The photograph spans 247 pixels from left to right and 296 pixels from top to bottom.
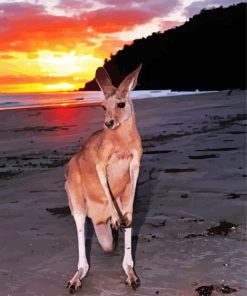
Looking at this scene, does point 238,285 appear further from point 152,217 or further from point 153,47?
point 153,47

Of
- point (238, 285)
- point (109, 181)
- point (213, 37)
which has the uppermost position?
point (213, 37)

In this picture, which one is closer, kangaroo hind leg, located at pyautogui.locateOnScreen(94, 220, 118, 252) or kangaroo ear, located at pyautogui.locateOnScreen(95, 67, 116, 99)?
kangaroo ear, located at pyautogui.locateOnScreen(95, 67, 116, 99)

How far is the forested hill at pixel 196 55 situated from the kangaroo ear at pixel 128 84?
7333 centimetres

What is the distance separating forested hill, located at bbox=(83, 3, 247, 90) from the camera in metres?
89.7

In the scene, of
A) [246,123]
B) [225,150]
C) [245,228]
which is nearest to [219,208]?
[245,228]

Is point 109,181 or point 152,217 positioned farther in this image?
point 152,217

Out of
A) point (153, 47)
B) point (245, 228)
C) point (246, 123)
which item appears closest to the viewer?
point (245, 228)

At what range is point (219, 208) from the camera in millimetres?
6328

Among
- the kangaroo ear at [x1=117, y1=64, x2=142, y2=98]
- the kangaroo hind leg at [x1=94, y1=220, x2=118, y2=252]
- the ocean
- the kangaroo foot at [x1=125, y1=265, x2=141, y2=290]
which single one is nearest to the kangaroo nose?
the kangaroo ear at [x1=117, y1=64, x2=142, y2=98]

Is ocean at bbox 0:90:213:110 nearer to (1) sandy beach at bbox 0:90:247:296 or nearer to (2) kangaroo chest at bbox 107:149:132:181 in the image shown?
(1) sandy beach at bbox 0:90:247:296

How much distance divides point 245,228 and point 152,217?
1.16 metres

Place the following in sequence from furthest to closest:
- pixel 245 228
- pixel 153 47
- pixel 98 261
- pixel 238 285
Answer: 1. pixel 153 47
2. pixel 245 228
3. pixel 98 261
4. pixel 238 285

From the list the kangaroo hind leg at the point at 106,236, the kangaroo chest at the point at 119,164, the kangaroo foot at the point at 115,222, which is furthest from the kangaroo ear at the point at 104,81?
the kangaroo hind leg at the point at 106,236

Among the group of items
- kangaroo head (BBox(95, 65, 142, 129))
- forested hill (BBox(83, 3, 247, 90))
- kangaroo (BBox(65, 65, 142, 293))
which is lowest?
kangaroo (BBox(65, 65, 142, 293))
